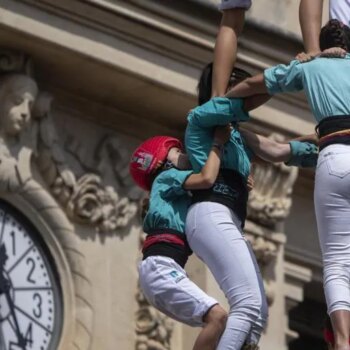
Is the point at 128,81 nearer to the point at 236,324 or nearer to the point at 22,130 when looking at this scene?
the point at 22,130

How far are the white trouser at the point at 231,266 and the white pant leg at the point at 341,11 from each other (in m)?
0.87

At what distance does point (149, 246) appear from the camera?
10586 mm

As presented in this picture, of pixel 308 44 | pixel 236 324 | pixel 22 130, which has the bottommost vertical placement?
pixel 236 324

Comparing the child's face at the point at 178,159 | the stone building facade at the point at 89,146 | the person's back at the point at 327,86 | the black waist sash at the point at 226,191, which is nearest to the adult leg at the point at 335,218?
the person's back at the point at 327,86

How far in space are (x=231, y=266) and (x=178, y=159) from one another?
21.7 inches

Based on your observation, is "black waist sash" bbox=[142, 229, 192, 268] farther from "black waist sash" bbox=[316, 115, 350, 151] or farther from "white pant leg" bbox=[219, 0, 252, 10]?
"white pant leg" bbox=[219, 0, 252, 10]

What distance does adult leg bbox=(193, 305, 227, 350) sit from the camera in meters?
10.3

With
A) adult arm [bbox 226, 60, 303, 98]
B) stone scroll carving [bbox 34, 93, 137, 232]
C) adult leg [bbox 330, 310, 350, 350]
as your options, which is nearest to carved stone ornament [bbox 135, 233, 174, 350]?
stone scroll carving [bbox 34, 93, 137, 232]

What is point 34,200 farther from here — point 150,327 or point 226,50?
point 226,50

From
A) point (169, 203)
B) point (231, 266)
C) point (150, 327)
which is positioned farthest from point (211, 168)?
point (150, 327)

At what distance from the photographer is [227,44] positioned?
1070cm

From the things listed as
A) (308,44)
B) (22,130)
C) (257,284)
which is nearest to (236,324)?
(257,284)

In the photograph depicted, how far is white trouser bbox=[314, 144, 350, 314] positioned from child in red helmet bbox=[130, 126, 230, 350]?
0.38 meters

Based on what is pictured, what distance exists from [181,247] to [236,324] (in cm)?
40
